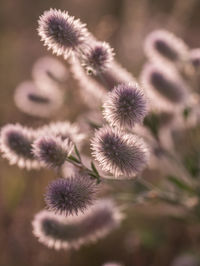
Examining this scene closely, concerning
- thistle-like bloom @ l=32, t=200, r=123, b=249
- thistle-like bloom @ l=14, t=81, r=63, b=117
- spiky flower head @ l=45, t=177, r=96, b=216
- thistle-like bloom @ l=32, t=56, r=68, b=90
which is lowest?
spiky flower head @ l=45, t=177, r=96, b=216

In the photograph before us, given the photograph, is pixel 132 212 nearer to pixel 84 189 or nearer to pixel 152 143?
pixel 152 143

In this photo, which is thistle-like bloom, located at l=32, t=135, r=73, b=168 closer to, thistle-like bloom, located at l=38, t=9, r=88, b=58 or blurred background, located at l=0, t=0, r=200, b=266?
thistle-like bloom, located at l=38, t=9, r=88, b=58

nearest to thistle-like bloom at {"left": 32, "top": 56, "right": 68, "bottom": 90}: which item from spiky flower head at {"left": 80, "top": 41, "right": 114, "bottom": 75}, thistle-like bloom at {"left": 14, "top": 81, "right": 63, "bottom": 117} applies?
thistle-like bloom at {"left": 14, "top": 81, "right": 63, "bottom": 117}

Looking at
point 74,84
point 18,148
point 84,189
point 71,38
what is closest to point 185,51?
point 74,84

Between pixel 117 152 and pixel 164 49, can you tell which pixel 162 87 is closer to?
pixel 164 49

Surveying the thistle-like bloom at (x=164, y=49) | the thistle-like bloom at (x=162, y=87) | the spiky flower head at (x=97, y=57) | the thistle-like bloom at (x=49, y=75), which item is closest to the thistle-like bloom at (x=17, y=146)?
the spiky flower head at (x=97, y=57)

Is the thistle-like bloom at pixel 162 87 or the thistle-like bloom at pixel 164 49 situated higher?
the thistle-like bloom at pixel 164 49

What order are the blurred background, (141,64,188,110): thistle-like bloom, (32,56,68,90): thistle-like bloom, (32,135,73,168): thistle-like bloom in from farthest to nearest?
(32,56,68,90): thistle-like bloom
the blurred background
(141,64,188,110): thistle-like bloom
(32,135,73,168): thistle-like bloom

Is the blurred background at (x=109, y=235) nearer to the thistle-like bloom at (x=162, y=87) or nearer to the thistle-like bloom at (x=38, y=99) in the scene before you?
the thistle-like bloom at (x=38, y=99)
